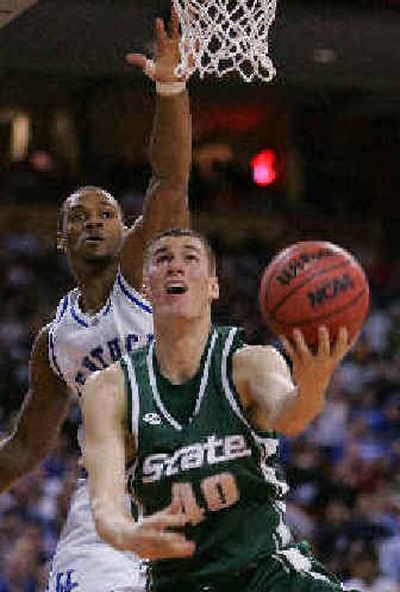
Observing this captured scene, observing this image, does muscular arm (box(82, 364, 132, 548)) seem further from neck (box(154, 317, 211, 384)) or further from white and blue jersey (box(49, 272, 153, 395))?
white and blue jersey (box(49, 272, 153, 395))

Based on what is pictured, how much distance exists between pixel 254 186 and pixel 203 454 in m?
13.3

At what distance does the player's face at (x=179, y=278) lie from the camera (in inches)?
159

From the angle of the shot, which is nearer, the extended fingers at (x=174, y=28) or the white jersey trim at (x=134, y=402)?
the white jersey trim at (x=134, y=402)

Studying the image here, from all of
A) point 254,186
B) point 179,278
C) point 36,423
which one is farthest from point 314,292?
point 254,186

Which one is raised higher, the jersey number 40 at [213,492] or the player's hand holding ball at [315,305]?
the player's hand holding ball at [315,305]

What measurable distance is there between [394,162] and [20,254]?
5.29 meters

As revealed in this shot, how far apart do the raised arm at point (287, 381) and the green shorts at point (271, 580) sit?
1.22 feet

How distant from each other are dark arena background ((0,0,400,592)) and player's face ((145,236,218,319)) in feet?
17.8

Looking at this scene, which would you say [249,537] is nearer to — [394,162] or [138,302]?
[138,302]

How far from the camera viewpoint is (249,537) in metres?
3.93

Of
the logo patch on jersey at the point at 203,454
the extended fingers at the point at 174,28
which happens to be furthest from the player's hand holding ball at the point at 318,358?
the extended fingers at the point at 174,28

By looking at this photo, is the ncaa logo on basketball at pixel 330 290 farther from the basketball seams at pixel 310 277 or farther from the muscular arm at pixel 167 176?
the muscular arm at pixel 167 176

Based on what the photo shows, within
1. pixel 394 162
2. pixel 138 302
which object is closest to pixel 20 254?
pixel 394 162

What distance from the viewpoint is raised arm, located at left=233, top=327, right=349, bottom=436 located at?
3598mm
